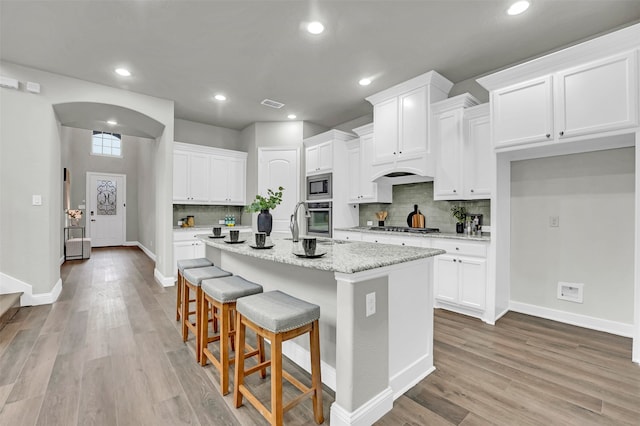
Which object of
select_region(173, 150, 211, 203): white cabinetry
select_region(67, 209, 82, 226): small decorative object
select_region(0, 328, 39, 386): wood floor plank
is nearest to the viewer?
select_region(0, 328, 39, 386): wood floor plank

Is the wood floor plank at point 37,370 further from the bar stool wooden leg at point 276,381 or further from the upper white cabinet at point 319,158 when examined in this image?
the upper white cabinet at point 319,158

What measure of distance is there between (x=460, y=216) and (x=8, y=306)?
5098 mm

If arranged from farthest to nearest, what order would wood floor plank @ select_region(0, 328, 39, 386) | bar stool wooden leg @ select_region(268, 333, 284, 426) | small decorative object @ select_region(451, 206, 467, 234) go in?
small decorative object @ select_region(451, 206, 467, 234) < wood floor plank @ select_region(0, 328, 39, 386) < bar stool wooden leg @ select_region(268, 333, 284, 426)

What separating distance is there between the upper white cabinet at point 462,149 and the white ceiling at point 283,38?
52cm

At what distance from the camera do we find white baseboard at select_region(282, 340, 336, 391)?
1.86m

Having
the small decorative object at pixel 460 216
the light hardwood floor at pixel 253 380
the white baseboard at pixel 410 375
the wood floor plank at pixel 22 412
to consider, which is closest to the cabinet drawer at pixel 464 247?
the small decorative object at pixel 460 216

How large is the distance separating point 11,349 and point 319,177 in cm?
403

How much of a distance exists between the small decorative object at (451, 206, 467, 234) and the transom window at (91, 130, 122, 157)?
33.1 feet

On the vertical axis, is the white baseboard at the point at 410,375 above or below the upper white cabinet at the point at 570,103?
below

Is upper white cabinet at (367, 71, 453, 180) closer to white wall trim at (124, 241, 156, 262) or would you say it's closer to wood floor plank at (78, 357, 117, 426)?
wood floor plank at (78, 357, 117, 426)

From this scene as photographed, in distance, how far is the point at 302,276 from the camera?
202 centimetres

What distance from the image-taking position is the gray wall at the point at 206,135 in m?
5.47

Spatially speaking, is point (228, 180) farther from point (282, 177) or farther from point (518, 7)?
point (518, 7)

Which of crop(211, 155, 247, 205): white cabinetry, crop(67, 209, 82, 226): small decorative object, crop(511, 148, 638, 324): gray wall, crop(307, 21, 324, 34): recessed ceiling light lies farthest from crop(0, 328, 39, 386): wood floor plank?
crop(67, 209, 82, 226): small decorative object
